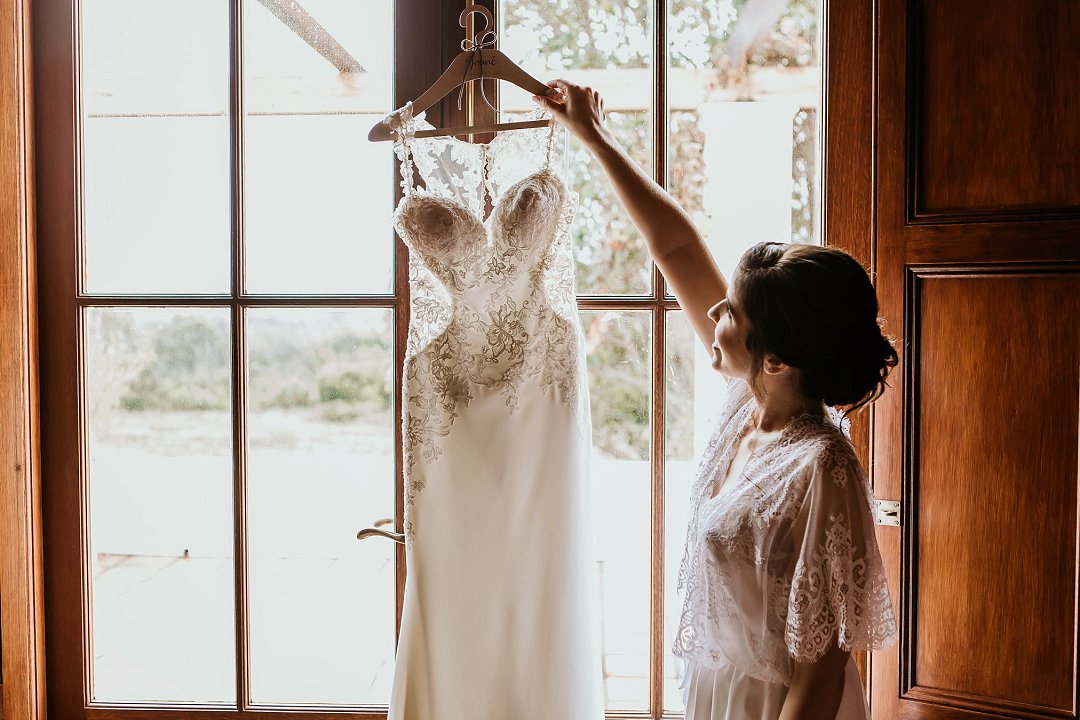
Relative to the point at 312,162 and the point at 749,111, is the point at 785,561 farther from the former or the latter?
the point at 312,162

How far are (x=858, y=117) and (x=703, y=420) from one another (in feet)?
2.36

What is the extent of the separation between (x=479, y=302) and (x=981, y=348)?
972 millimetres

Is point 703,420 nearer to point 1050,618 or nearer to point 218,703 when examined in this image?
point 1050,618

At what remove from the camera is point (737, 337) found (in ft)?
3.81

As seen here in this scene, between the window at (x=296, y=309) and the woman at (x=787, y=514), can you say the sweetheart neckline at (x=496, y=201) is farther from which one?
the woman at (x=787, y=514)

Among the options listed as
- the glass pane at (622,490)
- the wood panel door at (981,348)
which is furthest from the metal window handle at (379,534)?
the wood panel door at (981,348)

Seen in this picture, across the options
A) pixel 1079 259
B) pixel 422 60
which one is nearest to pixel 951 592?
pixel 1079 259

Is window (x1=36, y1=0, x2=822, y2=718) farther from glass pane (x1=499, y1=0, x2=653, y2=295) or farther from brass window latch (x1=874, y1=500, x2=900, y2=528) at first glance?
brass window latch (x1=874, y1=500, x2=900, y2=528)

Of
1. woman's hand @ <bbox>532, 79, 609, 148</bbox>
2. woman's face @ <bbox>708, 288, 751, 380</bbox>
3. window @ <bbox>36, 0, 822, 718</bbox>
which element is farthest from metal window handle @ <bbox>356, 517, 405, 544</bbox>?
woman's hand @ <bbox>532, 79, 609, 148</bbox>

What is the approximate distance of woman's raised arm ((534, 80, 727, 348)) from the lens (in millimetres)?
1390

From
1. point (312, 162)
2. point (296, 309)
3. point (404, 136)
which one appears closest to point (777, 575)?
point (404, 136)

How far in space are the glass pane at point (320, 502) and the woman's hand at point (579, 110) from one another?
61 centimetres

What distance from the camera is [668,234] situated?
1407 mm

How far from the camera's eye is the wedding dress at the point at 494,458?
1.39 metres
